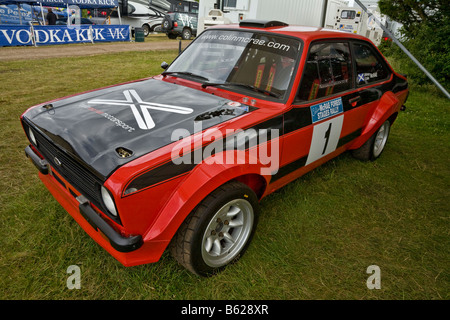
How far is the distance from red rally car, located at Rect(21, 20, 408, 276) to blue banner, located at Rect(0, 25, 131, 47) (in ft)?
43.0

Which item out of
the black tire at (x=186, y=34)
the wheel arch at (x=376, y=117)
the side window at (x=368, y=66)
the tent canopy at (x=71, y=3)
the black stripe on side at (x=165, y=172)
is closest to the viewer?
the black stripe on side at (x=165, y=172)

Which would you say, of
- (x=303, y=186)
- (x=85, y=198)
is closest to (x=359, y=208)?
(x=303, y=186)

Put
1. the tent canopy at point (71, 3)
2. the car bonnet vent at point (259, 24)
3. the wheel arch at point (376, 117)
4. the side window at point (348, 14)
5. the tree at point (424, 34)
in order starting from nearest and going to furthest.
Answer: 1. the car bonnet vent at point (259, 24)
2. the wheel arch at point (376, 117)
3. the tree at point (424, 34)
4. the tent canopy at point (71, 3)
5. the side window at point (348, 14)

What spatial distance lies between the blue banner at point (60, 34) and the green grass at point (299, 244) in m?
11.1

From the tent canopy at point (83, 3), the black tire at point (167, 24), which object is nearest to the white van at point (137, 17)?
the tent canopy at point (83, 3)

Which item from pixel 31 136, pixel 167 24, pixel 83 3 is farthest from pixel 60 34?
pixel 31 136

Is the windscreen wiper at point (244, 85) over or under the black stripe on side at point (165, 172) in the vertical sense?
over

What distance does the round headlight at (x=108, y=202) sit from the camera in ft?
5.47

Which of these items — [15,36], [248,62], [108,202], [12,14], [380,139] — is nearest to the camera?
[108,202]

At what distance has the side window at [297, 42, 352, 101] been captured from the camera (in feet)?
8.42

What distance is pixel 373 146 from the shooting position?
12.7 ft

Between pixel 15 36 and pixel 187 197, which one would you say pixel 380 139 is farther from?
pixel 15 36

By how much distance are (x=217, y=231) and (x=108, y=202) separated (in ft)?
2.70

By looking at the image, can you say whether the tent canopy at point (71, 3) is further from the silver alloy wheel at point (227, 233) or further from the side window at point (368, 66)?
the silver alloy wheel at point (227, 233)
